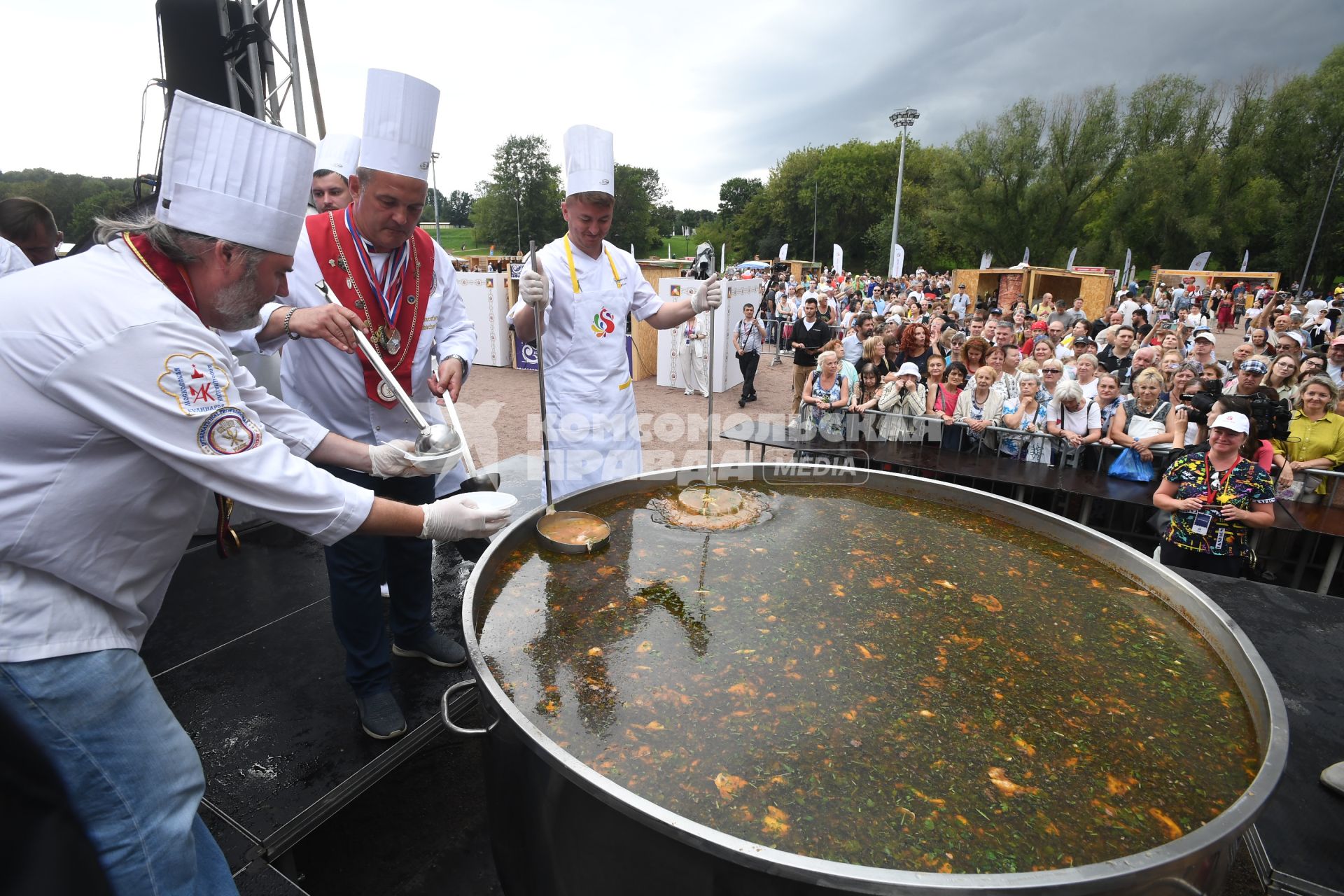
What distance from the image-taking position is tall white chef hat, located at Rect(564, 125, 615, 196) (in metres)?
3.46

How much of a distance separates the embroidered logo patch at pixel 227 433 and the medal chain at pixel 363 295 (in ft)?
3.45

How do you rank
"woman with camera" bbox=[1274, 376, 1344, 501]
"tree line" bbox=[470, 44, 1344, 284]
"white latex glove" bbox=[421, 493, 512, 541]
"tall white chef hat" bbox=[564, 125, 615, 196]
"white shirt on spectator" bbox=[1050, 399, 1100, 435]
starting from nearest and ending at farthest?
"white latex glove" bbox=[421, 493, 512, 541] < "tall white chef hat" bbox=[564, 125, 615, 196] < "woman with camera" bbox=[1274, 376, 1344, 501] < "white shirt on spectator" bbox=[1050, 399, 1100, 435] < "tree line" bbox=[470, 44, 1344, 284]

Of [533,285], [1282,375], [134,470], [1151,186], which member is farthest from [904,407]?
[1151,186]

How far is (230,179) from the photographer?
1561 millimetres

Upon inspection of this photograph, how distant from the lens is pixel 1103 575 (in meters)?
2.38

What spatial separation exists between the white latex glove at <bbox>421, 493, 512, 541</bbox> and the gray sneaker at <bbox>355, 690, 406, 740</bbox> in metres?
1.14

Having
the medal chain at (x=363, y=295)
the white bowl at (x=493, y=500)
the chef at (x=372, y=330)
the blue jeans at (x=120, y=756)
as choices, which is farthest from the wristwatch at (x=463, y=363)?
the blue jeans at (x=120, y=756)

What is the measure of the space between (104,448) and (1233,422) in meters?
5.18

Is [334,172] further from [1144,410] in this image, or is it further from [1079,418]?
[1144,410]

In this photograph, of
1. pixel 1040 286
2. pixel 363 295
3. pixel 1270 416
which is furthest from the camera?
pixel 1040 286

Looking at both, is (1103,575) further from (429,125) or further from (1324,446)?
(1324,446)

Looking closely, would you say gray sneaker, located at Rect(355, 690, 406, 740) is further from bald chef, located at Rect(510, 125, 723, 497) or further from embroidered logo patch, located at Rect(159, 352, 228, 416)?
embroidered logo patch, located at Rect(159, 352, 228, 416)

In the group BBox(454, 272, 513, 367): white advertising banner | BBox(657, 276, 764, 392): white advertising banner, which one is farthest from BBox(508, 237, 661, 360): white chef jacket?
BBox(454, 272, 513, 367): white advertising banner

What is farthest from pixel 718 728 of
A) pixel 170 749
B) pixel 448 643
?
pixel 448 643
